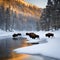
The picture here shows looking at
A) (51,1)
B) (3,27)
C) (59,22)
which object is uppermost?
(51,1)

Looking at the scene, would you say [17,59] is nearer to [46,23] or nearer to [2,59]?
[2,59]

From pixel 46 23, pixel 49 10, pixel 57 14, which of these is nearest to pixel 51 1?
pixel 49 10

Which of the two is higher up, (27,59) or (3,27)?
(27,59)

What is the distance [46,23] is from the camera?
110m

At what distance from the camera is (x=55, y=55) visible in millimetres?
22266

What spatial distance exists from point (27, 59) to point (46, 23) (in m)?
89.2

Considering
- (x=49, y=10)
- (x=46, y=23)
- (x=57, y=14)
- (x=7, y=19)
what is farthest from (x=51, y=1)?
(x=7, y=19)

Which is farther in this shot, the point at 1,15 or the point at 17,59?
the point at 1,15

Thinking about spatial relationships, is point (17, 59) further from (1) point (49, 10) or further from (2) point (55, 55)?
(1) point (49, 10)

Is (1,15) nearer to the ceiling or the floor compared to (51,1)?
nearer to the floor

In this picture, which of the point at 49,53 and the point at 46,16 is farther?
the point at 46,16

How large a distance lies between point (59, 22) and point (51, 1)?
2607 centimetres

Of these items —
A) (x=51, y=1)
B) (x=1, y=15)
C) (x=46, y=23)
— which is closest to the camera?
(x=51, y=1)

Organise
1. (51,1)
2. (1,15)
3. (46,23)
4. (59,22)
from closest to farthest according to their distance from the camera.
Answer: (59,22) → (51,1) → (46,23) → (1,15)
